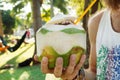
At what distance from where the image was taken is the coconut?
125 cm

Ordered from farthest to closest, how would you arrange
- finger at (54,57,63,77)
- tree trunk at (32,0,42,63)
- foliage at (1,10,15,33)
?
foliage at (1,10,15,33) → tree trunk at (32,0,42,63) → finger at (54,57,63,77)

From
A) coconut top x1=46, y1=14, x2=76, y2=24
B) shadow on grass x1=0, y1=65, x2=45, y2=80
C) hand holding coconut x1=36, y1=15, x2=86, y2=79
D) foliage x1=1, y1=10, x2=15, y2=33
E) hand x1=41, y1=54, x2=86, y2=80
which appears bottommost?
foliage x1=1, y1=10, x2=15, y2=33

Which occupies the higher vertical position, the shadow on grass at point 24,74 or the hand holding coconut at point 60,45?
the hand holding coconut at point 60,45

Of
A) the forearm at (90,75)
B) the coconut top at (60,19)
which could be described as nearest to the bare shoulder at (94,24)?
the forearm at (90,75)

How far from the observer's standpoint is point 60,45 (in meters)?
1.26

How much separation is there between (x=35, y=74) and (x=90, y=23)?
8026 mm

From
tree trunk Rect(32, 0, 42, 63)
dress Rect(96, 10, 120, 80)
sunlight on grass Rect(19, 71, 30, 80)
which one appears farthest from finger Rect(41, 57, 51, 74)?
tree trunk Rect(32, 0, 42, 63)

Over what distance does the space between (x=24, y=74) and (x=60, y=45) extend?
8.62 metres

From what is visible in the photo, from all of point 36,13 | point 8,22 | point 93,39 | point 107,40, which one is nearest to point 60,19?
point 107,40

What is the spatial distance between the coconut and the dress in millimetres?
273

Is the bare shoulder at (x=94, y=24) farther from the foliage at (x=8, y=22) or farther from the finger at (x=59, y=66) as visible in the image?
the foliage at (x=8, y=22)

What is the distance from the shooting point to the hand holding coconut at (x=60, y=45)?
1252 mm

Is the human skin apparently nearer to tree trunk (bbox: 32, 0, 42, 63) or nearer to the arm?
the arm

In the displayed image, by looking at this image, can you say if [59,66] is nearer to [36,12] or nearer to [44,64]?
[44,64]
